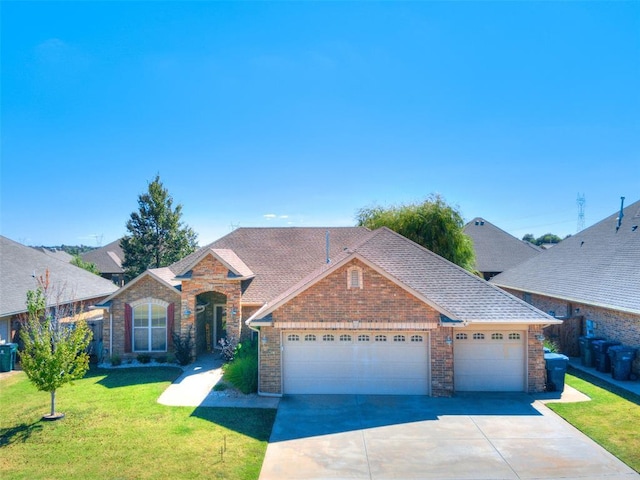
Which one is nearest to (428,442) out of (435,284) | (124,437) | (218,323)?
(435,284)

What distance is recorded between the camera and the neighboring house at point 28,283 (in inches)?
709

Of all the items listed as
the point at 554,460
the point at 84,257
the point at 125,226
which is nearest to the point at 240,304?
the point at 554,460

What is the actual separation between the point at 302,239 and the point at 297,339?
10895 millimetres

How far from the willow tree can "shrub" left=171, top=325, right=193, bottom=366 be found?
668 inches

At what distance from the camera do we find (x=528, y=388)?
13.7 m

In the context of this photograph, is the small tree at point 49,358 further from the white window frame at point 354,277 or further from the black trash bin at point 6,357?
the white window frame at point 354,277

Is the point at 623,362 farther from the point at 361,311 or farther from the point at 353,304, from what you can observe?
the point at 353,304

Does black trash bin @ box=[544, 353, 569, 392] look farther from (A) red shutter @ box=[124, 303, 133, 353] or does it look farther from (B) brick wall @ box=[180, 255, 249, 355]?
(A) red shutter @ box=[124, 303, 133, 353]

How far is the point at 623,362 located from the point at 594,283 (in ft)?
16.4

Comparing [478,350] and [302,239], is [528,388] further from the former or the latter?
[302,239]

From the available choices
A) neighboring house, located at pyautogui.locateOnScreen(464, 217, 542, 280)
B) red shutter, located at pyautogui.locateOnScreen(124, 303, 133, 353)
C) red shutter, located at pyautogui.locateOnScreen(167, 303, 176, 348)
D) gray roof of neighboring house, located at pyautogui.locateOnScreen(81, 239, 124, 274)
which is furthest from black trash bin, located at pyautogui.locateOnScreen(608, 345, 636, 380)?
gray roof of neighboring house, located at pyautogui.locateOnScreen(81, 239, 124, 274)

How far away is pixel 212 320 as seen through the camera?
2103 cm

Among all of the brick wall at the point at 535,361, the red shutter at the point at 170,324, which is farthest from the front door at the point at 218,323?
Answer: the brick wall at the point at 535,361

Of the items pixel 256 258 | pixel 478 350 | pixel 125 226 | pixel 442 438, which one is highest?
pixel 125 226
